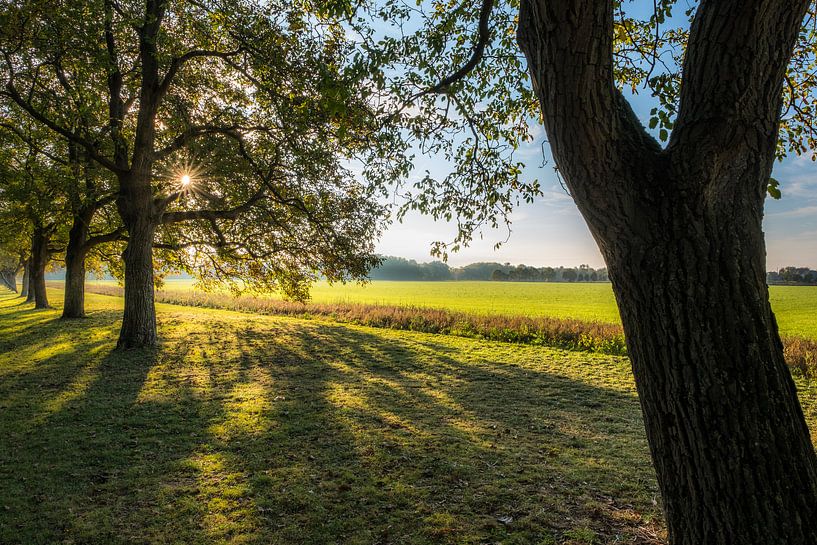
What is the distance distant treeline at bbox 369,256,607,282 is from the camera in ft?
348

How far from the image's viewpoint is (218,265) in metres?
18.1

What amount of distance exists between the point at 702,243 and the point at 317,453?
5.01 meters

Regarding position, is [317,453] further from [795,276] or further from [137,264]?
[795,276]

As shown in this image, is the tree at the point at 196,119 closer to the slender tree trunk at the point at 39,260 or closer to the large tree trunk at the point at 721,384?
the large tree trunk at the point at 721,384

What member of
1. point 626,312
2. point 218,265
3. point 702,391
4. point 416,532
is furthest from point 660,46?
point 218,265

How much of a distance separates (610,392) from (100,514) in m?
8.75

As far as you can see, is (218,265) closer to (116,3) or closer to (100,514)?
(116,3)

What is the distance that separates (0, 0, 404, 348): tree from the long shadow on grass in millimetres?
4779

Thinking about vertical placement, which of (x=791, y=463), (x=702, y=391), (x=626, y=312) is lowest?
(x=791, y=463)

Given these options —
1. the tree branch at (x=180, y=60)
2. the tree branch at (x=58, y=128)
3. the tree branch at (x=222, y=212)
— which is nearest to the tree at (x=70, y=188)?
the tree branch at (x=58, y=128)

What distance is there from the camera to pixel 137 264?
12.4 metres

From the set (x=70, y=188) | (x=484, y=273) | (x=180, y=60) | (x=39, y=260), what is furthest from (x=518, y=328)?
(x=484, y=273)

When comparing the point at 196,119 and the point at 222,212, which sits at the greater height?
the point at 196,119

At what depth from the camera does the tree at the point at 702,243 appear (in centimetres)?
225
